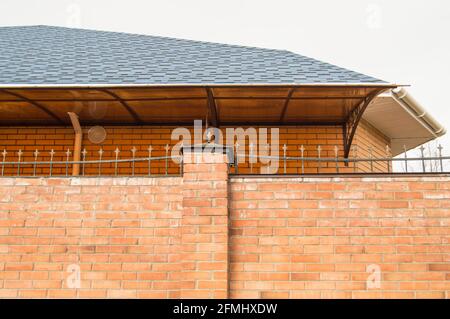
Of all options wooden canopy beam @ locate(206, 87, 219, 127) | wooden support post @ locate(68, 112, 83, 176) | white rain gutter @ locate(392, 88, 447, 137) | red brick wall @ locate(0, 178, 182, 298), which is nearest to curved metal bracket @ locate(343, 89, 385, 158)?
white rain gutter @ locate(392, 88, 447, 137)

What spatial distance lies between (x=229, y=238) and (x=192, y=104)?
9.22 ft

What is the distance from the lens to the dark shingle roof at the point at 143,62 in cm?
662

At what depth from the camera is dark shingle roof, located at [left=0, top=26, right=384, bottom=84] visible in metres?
6.62

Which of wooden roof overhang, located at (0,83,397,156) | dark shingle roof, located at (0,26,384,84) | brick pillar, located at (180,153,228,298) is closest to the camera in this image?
brick pillar, located at (180,153,228,298)

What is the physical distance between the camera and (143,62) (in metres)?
7.67

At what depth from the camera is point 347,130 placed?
7.68 metres

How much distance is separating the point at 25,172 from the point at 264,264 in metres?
4.91

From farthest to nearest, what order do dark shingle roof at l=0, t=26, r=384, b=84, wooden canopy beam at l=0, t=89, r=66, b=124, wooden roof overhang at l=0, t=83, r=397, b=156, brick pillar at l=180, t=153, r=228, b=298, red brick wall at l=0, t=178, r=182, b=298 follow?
dark shingle roof at l=0, t=26, r=384, b=84
wooden canopy beam at l=0, t=89, r=66, b=124
wooden roof overhang at l=0, t=83, r=397, b=156
red brick wall at l=0, t=178, r=182, b=298
brick pillar at l=180, t=153, r=228, b=298

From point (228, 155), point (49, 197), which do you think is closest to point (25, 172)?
point (49, 197)

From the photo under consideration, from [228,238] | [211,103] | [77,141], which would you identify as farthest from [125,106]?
[228,238]

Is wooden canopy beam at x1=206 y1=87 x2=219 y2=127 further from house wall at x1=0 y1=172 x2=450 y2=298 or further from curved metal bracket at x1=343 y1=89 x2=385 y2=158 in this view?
curved metal bracket at x1=343 y1=89 x2=385 y2=158

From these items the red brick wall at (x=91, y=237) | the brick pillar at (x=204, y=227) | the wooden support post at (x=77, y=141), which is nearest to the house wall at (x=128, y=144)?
the wooden support post at (x=77, y=141)
